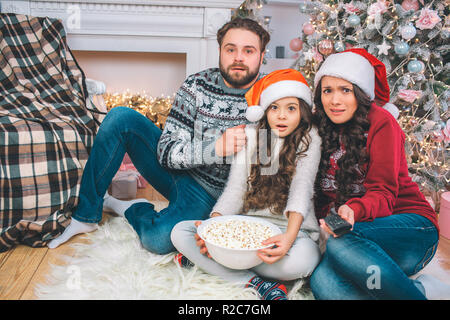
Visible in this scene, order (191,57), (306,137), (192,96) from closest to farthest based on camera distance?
1. (306,137)
2. (192,96)
3. (191,57)

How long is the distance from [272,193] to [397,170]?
38cm

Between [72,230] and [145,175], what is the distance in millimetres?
348

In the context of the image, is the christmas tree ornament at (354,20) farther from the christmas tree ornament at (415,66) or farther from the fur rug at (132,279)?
the fur rug at (132,279)

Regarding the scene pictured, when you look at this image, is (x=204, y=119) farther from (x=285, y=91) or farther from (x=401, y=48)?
(x=401, y=48)

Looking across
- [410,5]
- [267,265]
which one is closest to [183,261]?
[267,265]

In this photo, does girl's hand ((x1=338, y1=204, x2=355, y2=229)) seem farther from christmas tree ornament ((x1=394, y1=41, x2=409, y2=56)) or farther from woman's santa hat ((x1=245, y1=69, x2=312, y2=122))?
christmas tree ornament ((x1=394, y1=41, x2=409, y2=56))

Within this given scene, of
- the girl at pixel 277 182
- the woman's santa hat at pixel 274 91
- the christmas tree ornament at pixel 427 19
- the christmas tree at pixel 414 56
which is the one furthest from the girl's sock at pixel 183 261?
the christmas tree ornament at pixel 427 19

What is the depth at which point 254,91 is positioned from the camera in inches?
47.3

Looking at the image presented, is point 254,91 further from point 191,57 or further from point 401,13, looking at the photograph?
point 191,57

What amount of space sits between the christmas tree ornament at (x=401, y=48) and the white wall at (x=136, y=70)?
56.7 inches

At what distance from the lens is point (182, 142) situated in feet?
4.22

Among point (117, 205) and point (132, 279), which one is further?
point (117, 205)
